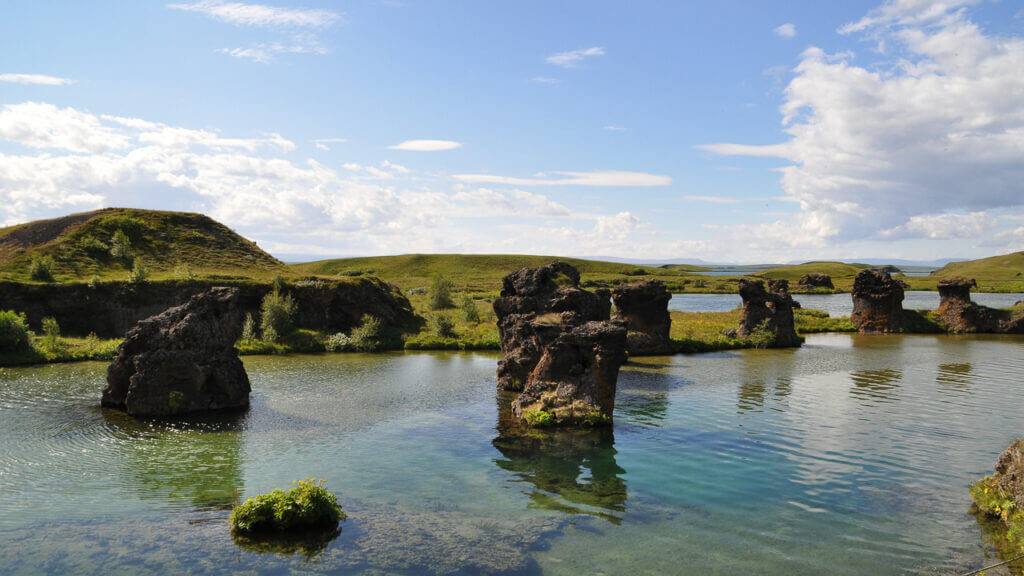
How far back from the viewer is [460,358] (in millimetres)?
51094

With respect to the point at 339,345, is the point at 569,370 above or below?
above

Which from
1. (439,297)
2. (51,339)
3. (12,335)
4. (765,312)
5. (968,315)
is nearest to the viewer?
(12,335)

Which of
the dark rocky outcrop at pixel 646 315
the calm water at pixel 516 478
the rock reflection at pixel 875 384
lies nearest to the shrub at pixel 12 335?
the calm water at pixel 516 478

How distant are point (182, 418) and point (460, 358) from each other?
24286 mm

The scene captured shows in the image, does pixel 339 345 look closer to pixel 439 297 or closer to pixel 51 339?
pixel 51 339

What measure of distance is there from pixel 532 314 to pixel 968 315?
5983 centimetres

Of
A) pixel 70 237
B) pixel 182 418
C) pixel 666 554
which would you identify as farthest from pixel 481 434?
pixel 70 237

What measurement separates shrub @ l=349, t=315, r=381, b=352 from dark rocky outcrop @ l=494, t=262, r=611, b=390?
16.6 metres

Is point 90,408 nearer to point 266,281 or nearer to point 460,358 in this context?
point 460,358

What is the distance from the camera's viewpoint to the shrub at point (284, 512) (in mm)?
16531

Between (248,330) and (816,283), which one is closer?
(248,330)

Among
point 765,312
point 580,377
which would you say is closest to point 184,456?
point 580,377

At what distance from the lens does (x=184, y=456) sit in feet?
77.9

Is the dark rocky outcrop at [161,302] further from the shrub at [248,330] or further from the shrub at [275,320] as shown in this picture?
the shrub at [248,330]
